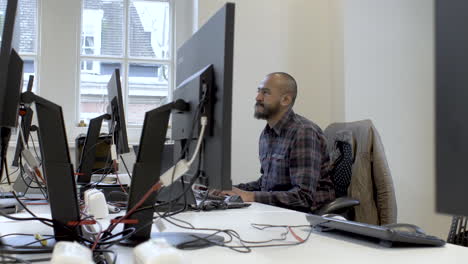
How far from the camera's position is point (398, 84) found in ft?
10.7

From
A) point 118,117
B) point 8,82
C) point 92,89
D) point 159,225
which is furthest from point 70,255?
point 92,89

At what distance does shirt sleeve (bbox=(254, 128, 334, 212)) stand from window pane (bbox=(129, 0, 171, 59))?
169cm

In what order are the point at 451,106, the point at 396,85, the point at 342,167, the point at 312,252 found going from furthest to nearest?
the point at 396,85
the point at 342,167
the point at 312,252
the point at 451,106

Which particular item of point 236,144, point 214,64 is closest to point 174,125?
point 214,64

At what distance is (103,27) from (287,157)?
1.92m

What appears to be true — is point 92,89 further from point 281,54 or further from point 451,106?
point 451,106

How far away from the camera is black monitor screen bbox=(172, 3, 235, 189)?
945mm

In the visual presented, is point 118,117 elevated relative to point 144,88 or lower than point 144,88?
lower

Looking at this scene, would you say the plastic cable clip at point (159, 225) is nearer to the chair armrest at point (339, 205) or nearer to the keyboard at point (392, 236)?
the keyboard at point (392, 236)

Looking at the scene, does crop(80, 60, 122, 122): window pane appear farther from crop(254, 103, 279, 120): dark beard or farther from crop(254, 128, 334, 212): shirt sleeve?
crop(254, 128, 334, 212): shirt sleeve

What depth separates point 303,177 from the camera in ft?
6.97

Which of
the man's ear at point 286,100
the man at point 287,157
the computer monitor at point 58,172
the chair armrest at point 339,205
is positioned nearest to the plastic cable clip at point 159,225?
the computer monitor at point 58,172

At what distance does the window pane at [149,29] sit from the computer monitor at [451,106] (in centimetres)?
332

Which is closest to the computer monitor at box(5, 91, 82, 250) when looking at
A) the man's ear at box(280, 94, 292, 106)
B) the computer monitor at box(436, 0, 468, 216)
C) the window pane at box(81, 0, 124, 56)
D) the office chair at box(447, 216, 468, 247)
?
the computer monitor at box(436, 0, 468, 216)
